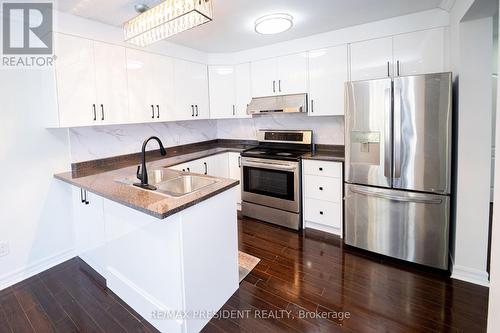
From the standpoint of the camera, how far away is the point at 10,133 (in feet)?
7.38

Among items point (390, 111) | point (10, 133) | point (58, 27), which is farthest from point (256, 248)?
point (58, 27)

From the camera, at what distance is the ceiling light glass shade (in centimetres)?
152

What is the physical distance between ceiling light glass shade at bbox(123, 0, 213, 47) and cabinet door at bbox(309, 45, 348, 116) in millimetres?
1891

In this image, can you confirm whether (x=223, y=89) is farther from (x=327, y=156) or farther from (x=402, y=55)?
(x=402, y=55)

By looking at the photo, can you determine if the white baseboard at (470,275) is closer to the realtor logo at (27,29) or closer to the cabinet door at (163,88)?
the cabinet door at (163,88)

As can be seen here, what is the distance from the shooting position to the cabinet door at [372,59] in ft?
9.04

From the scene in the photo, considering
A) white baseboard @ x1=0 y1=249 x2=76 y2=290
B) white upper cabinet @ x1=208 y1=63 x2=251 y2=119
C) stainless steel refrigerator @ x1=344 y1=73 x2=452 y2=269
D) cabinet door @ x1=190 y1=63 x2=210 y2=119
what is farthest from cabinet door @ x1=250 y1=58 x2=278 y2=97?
white baseboard @ x1=0 y1=249 x2=76 y2=290

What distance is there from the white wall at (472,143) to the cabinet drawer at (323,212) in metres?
1.10

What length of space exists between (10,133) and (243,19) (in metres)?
2.31

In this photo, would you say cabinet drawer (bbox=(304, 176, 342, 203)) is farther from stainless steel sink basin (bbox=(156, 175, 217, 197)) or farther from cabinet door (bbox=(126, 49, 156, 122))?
cabinet door (bbox=(126, 49, 156, 122))

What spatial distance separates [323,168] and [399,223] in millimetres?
950

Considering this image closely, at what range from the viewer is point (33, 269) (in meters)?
2.47

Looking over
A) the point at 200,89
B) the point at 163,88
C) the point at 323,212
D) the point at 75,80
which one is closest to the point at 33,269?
the point at 75,80

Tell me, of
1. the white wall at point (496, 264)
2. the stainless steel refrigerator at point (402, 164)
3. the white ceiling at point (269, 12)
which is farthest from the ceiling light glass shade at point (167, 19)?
the stainless steel refrigerator at point (402, 164)
